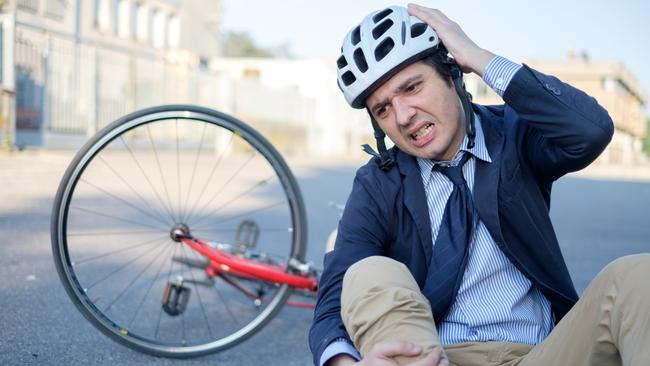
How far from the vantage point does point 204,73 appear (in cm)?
2361

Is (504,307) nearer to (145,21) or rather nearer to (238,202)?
(238,202)

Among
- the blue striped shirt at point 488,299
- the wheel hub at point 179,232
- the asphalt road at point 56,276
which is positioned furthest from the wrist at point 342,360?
the wheel hub at point 179,232

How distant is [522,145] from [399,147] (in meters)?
0.40

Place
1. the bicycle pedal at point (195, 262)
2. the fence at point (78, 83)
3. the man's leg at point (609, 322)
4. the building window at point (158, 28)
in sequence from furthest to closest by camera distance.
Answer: the building window at point (158, 28) → the fence at point (78, 83) → the bicycle pedal at point (195, 262) → the man's leg at point (609, 322)

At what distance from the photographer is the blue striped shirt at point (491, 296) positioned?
85.6 inches

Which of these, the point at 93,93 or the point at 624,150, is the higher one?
the point at 93,93

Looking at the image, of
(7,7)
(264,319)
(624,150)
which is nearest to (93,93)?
(7,7)

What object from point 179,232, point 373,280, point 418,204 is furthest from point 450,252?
point 179,232

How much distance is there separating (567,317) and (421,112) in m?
0.83

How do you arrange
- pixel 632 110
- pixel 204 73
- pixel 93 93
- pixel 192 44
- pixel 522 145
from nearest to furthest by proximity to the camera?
pixel 522 145
pixel 93 93
pixel 204 73
pixel 192 44
pixel 632 110

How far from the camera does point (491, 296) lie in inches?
87.0

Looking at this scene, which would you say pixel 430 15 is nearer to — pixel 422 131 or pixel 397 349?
pixel 422 131

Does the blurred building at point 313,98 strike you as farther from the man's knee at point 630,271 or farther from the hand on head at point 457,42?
the man's knee at point 630,271

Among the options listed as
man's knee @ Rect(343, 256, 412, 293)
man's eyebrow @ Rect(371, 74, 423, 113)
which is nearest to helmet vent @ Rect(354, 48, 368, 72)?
man's eyebrow @ Rect(371, 74, 423, 113)
